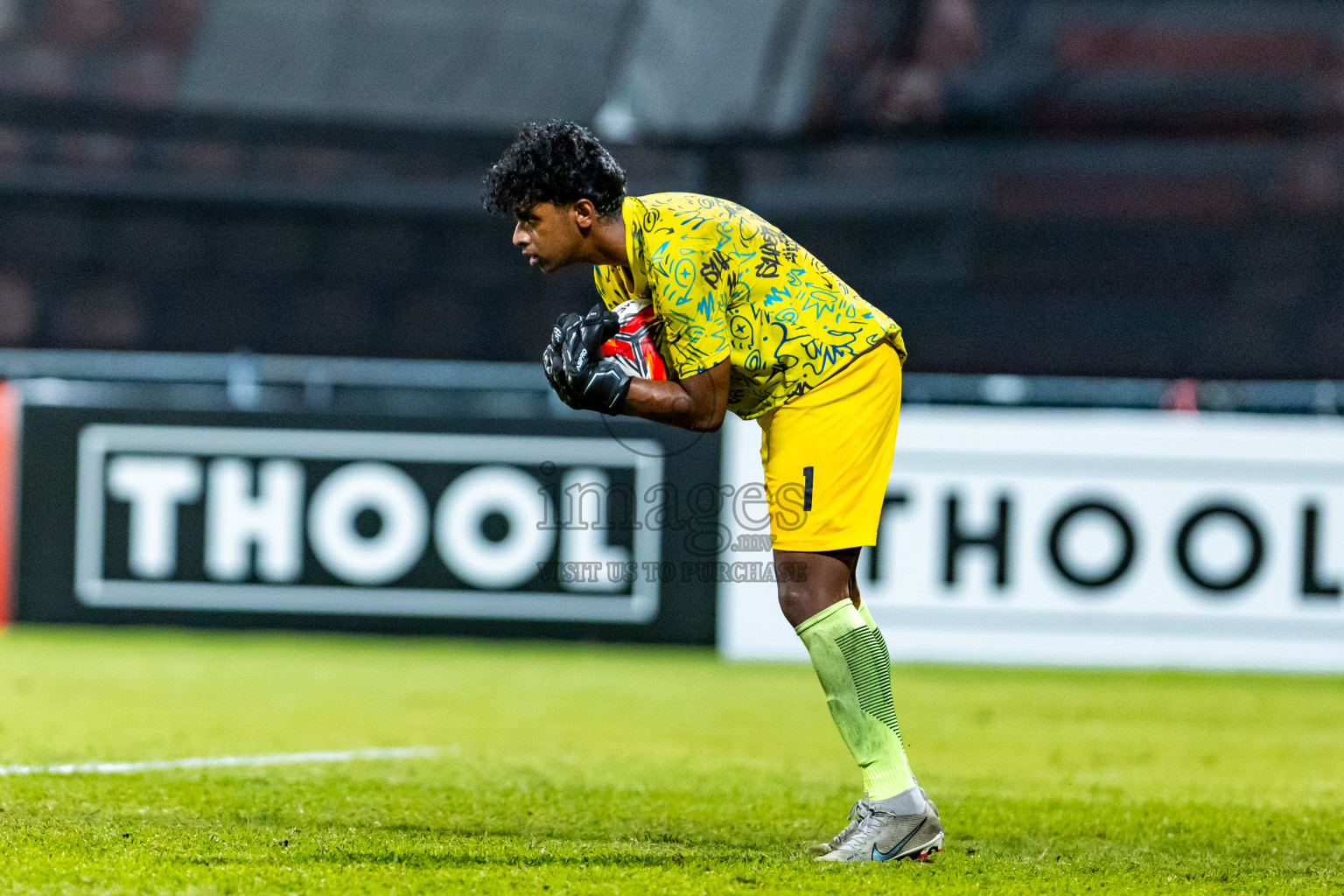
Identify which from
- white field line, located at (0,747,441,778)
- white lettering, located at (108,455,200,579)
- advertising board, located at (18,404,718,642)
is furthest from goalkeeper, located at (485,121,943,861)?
white lettering, located at (108,455,200,579)

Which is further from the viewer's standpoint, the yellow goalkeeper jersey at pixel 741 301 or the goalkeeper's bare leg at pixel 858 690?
the goalkeeper's bare leg at pixel 858 690

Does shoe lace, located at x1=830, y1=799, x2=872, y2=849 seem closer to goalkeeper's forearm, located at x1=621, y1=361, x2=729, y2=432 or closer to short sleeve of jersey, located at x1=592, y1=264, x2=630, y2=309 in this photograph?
goalkeeper's forearm, located at x1=621, y1=361, x2=729, y2=432

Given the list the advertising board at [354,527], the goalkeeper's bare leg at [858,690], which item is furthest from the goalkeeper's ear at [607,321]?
the advertising board at [354,527]

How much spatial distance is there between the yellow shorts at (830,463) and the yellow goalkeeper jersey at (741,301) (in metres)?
0.06

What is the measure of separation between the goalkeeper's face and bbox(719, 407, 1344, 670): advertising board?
5.37 meters

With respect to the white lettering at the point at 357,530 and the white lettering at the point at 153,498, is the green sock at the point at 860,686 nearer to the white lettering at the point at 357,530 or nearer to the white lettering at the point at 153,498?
the white lettering at the point at 357,530

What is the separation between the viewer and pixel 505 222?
39.7ft

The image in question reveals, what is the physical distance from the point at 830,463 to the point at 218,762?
2.87 m

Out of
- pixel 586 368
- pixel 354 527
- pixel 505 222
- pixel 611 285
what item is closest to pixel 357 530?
pixel 354 527

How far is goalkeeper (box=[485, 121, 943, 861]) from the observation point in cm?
433

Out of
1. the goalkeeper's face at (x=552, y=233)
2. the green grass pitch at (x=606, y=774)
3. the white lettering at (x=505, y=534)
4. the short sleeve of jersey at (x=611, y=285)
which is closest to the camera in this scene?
the green grass pitch at (x=606, y=774)

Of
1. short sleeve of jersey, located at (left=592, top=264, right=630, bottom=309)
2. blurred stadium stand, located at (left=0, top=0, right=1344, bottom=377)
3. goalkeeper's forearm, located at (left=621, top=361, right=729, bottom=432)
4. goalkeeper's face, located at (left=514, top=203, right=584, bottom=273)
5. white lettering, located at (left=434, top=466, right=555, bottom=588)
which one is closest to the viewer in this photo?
goalkeeper's forearm, located at (left=621, top=361, right=729, bottom=432)

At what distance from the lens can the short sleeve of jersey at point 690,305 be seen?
4.28 meters

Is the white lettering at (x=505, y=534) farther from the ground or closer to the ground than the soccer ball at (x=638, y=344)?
closer to the ground
